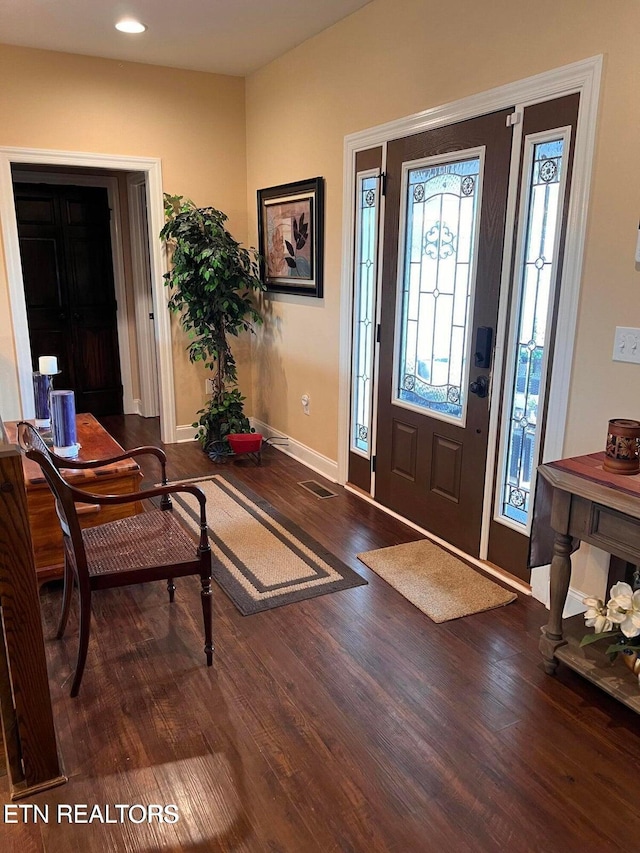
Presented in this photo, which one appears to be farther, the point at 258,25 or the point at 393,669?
the point at 258,25

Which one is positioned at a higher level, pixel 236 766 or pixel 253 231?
pixel 253 231

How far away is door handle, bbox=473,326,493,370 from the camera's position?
292 centimetres

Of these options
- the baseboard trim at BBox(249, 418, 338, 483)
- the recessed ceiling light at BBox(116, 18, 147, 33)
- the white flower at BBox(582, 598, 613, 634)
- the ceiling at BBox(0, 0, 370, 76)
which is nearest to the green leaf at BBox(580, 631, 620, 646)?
the white flower at BBox(582, 598, 613, 634)

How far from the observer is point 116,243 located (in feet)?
19.3

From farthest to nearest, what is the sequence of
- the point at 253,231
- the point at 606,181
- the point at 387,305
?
the point at 253,231 < the point at 387,305 < the point at 606,181

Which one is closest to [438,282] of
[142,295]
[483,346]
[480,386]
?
[483,346]

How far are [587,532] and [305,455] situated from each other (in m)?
2.84

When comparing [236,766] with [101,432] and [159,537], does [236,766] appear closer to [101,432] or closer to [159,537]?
[159,537]

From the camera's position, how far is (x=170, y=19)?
372cm

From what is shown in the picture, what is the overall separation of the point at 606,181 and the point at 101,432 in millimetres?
2528

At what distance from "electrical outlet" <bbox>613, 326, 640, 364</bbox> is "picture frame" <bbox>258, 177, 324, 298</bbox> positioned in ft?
7.53

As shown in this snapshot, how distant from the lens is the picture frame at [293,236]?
421 cm

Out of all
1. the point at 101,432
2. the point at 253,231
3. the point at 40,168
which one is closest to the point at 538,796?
the point at 101,432

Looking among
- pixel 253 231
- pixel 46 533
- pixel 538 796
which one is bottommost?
pixel 538 796
